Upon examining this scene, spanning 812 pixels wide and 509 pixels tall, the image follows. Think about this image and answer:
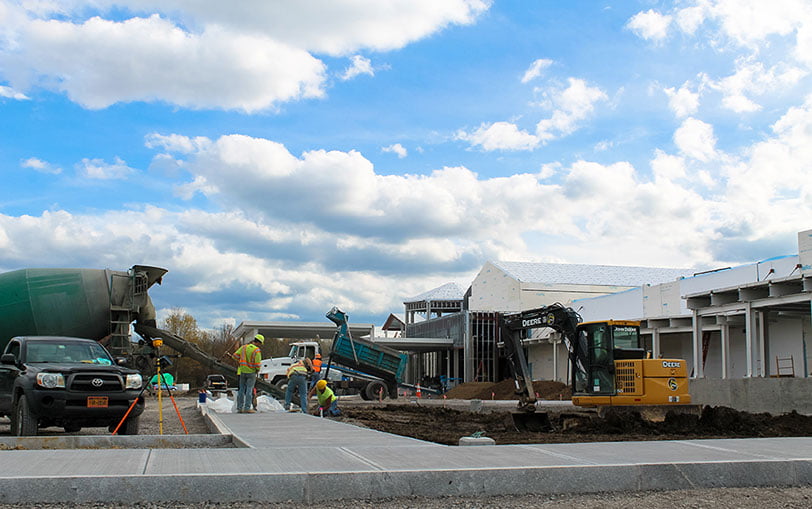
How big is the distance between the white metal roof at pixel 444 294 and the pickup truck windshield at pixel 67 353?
181 feet

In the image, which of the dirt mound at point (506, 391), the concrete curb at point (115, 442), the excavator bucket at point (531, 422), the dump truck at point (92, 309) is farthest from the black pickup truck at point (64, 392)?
the dirt mound at point (506, 391)

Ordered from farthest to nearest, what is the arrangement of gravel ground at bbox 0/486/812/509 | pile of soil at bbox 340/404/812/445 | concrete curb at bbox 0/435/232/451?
pile of soil at bbox 340/404/812/445
concrete curb at bbox 0/435/232/451
gravel ground at bbox 0/486/812/509

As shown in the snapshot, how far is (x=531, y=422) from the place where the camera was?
1667 centimetres

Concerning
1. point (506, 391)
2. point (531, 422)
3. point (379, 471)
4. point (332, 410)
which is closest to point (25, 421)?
point (379, 471)

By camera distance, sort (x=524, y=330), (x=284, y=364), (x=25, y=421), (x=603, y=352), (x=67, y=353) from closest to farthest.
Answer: (x=25, y=421) < (x=67, y=353) < (x=603, y=352) < (x=524, y=330) < (x=284, y=364)

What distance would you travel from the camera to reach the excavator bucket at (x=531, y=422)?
54.7 feet

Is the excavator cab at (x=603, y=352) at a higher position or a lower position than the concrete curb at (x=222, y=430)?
higher

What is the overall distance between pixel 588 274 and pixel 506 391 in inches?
705

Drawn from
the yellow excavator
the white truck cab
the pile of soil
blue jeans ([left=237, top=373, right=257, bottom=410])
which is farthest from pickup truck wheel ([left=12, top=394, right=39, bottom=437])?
the white truck cab

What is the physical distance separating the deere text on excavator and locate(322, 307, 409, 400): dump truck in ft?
48.6

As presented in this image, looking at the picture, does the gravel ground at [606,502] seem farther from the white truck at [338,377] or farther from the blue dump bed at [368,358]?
the white truck at [338,377]

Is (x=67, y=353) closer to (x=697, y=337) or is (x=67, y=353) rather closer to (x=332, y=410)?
(x=332, y=410)

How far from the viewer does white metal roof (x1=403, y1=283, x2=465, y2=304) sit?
68.8 meters

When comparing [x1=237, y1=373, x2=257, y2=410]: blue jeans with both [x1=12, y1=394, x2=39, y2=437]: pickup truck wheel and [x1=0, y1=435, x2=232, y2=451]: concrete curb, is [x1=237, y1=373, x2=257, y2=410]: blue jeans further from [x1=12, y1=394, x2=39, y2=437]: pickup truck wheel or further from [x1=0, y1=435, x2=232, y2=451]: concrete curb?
[x1=0, y1=435, x2=232, y2=451]: concrete curb
